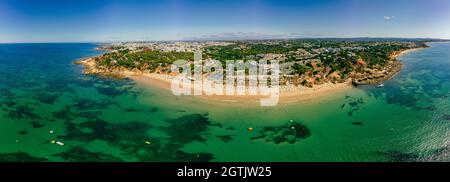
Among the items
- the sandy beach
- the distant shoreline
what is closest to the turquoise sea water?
the sandy beach

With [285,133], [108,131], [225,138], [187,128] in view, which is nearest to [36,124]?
[108,131]

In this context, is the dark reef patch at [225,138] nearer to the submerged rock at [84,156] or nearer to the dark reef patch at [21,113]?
the submerged rock at [84,156]

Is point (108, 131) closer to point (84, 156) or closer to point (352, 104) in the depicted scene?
point (84, 156)

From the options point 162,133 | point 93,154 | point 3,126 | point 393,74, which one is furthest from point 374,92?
point 3,126

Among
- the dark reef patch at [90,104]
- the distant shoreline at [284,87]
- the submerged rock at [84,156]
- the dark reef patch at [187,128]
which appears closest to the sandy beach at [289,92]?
the distant shoreline at [284,87]

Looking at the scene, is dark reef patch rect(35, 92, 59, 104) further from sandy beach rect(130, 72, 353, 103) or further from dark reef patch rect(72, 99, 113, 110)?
sandy beach rect(130, 72, 353, 103)
